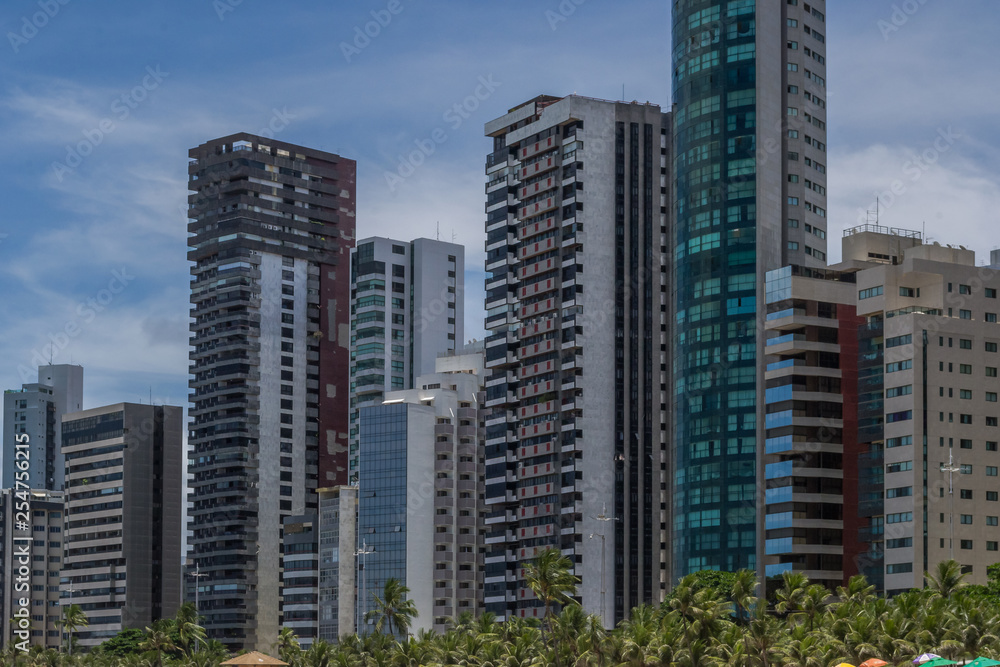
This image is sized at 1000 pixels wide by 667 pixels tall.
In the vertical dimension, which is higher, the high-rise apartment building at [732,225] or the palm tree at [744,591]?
the high-rise apartment building at [732,225]

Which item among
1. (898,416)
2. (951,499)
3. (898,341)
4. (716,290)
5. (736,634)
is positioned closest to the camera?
(736,634)

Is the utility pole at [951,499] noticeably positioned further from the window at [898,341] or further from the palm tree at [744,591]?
the palm tree at [744,591]

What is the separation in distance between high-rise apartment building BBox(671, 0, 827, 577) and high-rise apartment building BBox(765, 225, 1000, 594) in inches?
226

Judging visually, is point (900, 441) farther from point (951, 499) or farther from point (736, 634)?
point (736, 634)

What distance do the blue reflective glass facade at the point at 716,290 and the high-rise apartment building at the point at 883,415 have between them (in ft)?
18.8

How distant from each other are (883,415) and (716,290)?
95.6ft

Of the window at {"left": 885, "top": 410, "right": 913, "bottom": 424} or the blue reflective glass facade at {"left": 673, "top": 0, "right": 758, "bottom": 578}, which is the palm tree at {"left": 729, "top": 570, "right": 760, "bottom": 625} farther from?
the blue reflective glass facade at {"left": 673, "top": 0, "right": 758, "bottom": 578}

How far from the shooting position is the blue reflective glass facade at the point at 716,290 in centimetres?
18038

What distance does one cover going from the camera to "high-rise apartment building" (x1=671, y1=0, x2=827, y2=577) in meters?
181

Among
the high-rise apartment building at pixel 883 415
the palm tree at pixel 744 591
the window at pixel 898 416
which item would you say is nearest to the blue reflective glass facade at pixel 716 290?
the high-rise apartment building at pixel 883 415

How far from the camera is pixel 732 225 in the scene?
184 metres

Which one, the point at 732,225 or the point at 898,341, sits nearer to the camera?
the point at 898,341

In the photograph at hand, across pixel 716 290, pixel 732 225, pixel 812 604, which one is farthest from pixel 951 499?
pixel 732 225

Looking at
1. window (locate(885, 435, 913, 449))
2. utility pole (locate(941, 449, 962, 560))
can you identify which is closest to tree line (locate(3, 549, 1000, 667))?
utility pole (locate(941, 449, 962, 560))
